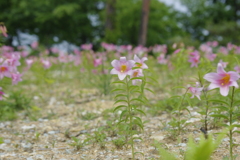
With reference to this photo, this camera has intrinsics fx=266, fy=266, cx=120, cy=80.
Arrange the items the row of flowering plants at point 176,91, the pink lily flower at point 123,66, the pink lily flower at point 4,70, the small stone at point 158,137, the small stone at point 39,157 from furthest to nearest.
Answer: the pink lily flower at point 4,70 < the small stone at point 158,137 < the small stone at point 39,157 < the pink lily flower at point 123,66 < the row of flowering plants at point 176,91

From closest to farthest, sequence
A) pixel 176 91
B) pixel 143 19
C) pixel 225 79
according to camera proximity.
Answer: pixel 225 79 → pixel 176 91 → pixel 143 19

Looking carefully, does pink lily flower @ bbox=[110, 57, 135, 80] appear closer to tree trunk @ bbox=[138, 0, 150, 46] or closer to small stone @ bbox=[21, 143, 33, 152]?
small stone @ bbox=[21, 143, 33, 152]

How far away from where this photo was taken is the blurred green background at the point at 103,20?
14805 mm

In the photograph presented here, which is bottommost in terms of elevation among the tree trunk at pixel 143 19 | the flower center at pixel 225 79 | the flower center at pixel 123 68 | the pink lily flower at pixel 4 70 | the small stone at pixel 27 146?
the small stone at pixel 27 146

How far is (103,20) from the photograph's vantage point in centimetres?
1712

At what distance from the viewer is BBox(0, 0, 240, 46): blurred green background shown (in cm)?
1480

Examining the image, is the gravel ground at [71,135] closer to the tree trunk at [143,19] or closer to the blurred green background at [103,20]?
the tree trunk at [143,19]

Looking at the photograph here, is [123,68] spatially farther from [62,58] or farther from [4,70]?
[62,58]

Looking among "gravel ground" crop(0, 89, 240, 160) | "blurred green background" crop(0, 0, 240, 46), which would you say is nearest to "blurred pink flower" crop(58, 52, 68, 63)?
"gravel ground" crop(0, 89, 240, 160)

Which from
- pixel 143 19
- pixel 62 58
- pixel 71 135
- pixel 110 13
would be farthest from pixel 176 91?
pixel 110 13

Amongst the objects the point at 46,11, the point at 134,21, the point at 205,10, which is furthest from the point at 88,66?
the point at 205,10

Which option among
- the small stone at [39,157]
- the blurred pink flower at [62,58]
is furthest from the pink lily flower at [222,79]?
the blurred pink flower at [62,58]

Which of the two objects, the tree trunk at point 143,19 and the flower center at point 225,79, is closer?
the flower center at point 225,79

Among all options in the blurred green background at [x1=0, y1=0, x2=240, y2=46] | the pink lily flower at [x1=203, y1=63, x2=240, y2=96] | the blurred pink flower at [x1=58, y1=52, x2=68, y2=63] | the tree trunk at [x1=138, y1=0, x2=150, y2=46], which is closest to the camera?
the pink lily flower at [x1=203, y1=63, x2=240, y2=96]
